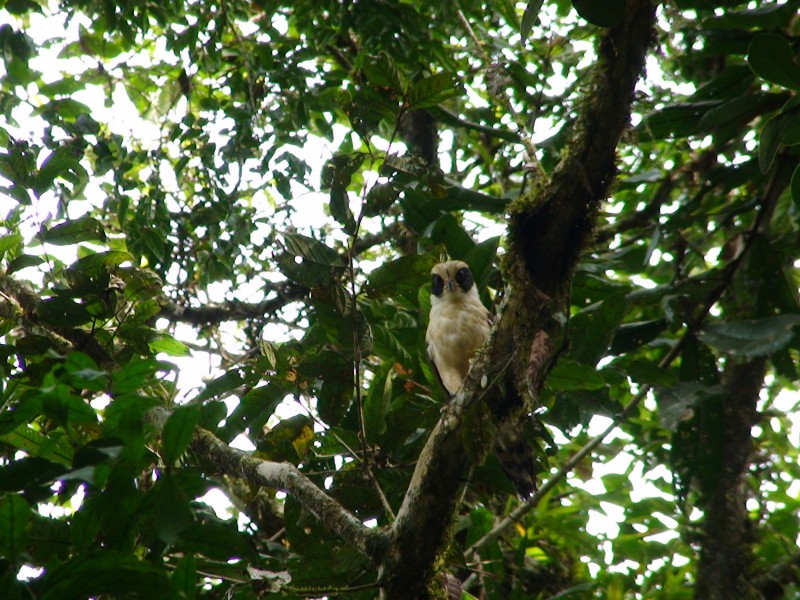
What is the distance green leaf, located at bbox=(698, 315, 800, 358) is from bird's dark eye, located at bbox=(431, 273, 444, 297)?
1619 mm

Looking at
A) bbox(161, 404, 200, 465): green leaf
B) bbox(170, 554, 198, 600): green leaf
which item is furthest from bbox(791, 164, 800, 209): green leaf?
bbox(170, 554, 198, 600): green leaf

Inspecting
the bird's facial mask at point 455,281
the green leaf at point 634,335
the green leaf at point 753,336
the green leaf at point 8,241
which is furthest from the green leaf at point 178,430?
the bird's facial mask at point 455,281

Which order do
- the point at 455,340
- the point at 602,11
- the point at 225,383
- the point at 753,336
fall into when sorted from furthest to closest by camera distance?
the point at 455,340 < the point at 225,383 < the point at 753,336 < the point at 602,11

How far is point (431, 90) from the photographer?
220 cm

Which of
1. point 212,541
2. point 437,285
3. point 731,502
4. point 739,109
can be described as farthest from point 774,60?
point 437,285

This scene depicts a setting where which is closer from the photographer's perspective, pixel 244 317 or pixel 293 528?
pixel 293 528

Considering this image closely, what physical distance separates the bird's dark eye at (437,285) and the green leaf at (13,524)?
2902 millimetres

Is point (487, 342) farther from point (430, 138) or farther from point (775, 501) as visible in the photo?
point (775, 501)

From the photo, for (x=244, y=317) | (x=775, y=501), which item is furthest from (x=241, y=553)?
(x=775, y=501)

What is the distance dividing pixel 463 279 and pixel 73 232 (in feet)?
6.33

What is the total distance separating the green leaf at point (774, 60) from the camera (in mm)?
1995

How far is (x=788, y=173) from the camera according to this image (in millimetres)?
3137

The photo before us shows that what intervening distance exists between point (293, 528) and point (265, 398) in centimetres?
45

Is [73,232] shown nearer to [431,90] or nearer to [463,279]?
[431,90]
